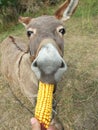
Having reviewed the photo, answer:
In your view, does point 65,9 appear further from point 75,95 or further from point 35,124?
point 35,124

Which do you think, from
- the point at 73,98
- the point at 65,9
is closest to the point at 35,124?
the point at 65,9

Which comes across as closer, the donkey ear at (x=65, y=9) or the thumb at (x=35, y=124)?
the thumb at (x=35, y=124)

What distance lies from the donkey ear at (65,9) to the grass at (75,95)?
107 centimetres

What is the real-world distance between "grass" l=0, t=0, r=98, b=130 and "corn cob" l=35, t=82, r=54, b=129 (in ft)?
4.04

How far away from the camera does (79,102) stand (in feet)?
12.8

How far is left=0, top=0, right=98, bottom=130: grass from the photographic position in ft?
12.3

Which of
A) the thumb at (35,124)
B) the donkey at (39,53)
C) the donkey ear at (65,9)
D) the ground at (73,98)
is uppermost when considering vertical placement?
the donkey ear at (65,9)

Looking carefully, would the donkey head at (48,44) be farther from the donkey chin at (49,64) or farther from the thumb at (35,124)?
the thumb at (35,124)

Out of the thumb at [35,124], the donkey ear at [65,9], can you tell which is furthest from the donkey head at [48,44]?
the thumb at [35,124]

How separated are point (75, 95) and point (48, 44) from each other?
5.56 feet

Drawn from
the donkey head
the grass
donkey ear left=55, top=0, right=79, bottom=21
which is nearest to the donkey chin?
the donkey head

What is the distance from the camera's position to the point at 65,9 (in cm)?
325

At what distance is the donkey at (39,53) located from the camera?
2285 mm

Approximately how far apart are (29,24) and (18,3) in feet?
10.4
